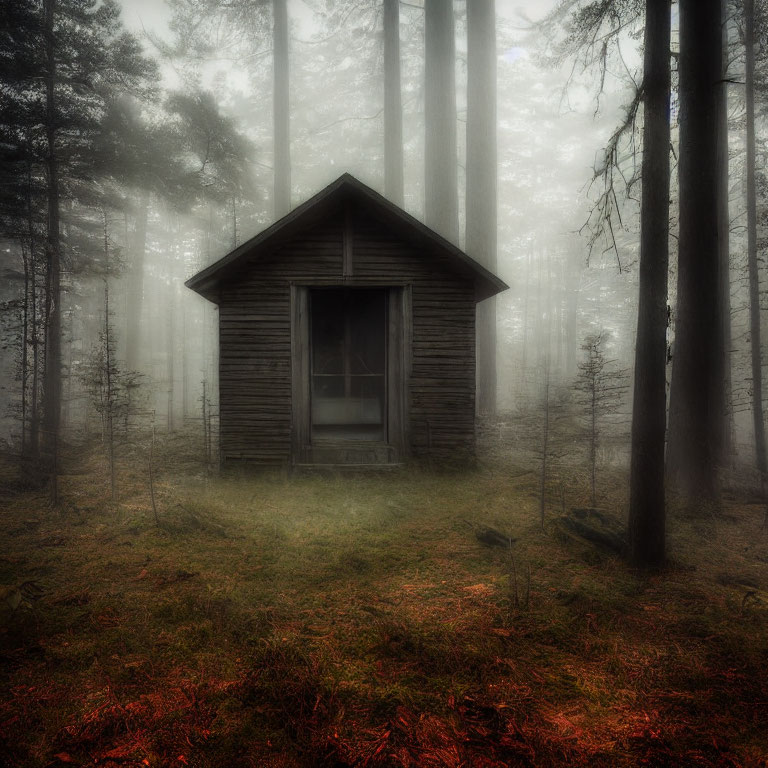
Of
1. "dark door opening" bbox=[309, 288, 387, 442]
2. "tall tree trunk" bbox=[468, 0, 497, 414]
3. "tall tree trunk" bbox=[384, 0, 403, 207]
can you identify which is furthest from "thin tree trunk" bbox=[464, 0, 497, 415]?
"dark door opening" bbox=[309, 288, 387, 442]

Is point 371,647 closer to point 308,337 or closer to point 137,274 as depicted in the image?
point 308,337

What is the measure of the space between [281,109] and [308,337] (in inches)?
652

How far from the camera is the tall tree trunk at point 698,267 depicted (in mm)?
5633

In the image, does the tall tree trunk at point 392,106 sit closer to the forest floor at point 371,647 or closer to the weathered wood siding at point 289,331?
the weathered wood siding at point 289,331

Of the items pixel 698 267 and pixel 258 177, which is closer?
pixel 698 267

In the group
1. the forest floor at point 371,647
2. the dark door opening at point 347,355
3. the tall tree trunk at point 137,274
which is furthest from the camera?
the tall tree trunk at point 137,274

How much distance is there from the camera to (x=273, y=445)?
789 cm

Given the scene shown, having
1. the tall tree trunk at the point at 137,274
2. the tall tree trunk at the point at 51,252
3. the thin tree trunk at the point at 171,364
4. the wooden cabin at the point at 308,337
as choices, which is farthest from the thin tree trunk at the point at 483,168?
the tall tree trunk at the point at 137,274

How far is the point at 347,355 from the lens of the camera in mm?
11336

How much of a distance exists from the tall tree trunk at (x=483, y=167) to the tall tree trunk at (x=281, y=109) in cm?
832

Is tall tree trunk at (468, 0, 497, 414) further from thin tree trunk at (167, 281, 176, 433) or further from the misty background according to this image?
thin tree trunk at (167, 281, 176, 433)

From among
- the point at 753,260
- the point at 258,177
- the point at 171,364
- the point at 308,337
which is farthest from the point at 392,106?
the point at 171,364

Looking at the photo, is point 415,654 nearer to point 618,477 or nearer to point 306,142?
point 618,477

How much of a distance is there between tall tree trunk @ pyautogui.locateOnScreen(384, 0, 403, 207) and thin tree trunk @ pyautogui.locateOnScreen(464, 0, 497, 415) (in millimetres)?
4037
